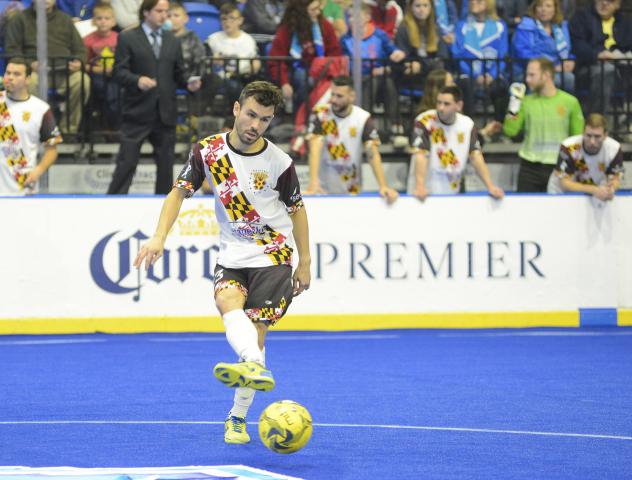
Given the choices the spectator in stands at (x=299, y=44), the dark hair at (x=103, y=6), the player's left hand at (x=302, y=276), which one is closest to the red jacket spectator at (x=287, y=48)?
the spectator in stands at (x=299, y=44)

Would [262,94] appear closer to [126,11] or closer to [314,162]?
[314,162]

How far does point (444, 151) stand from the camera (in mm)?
13414

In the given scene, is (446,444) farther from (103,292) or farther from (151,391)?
(103,292)

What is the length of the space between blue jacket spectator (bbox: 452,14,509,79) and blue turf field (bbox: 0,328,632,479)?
143 inches

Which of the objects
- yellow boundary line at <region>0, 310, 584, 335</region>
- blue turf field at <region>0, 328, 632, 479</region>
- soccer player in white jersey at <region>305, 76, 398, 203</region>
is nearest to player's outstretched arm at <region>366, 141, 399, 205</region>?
soccer player in white jersey at <region>305, 76, 398, 203</region>

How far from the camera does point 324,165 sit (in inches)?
533

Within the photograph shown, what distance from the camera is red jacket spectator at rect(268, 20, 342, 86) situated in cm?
1460

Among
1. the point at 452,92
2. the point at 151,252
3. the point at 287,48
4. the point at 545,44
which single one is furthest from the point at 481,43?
the point at 151,252

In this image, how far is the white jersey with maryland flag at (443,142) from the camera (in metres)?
13.3

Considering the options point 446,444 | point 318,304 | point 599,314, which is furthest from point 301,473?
point 599,314

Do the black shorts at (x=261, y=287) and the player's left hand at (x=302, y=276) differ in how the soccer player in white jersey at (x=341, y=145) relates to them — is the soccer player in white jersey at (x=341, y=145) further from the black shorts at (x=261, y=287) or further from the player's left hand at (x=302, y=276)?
the black shorts at (x=261, y=287)

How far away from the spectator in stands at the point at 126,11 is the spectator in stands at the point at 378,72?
7.64ft

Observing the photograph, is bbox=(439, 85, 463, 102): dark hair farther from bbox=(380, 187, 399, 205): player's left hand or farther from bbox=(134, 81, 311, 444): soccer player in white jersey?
bbox=(134, 81, 311, 444): soccer player in white jersey

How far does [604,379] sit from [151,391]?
11.1 feet
